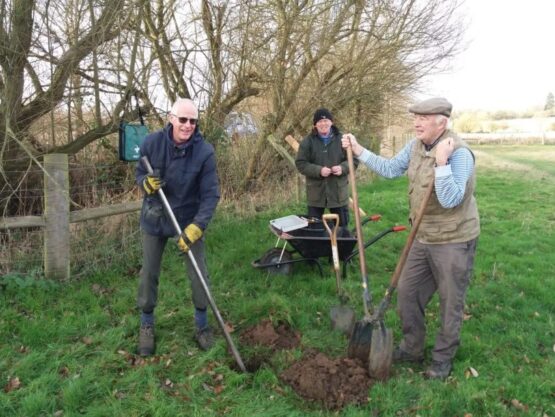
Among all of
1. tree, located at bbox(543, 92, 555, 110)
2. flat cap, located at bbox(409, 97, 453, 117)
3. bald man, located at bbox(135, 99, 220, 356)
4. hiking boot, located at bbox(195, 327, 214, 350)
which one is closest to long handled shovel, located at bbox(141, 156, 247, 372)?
bald man, located at bbox(135, 99, 220, 356)

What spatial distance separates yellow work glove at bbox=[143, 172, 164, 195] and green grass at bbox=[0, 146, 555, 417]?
1303 mm

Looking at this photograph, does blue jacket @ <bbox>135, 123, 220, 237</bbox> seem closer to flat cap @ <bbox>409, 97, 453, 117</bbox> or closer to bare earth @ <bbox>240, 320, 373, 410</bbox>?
bare earth @ <bbox>240, 320, 373, 410</bbox>

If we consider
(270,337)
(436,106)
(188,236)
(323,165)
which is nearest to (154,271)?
(188,236)

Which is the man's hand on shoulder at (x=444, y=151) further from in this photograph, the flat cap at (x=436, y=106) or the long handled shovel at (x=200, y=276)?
the long handled shovel at (x=200, y=276)

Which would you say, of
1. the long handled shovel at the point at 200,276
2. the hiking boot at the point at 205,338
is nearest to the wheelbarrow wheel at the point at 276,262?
the hiking boot at the point at 205,338

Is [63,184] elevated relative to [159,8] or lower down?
lower down

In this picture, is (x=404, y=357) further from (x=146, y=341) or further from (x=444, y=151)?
(x=146, y=341)

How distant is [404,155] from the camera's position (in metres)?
3.58

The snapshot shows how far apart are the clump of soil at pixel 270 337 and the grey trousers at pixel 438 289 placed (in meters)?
0.91

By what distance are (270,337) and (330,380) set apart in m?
0.82

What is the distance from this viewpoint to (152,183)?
3402mm

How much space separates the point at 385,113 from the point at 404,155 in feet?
28.5

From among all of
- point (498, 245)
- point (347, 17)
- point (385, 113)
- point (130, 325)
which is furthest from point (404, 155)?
point (385, 113)

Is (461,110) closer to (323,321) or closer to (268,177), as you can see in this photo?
(268,177)
